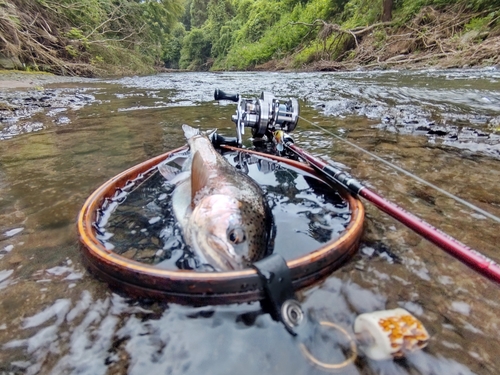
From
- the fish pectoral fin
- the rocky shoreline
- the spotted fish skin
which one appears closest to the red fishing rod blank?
the spotted fish skin

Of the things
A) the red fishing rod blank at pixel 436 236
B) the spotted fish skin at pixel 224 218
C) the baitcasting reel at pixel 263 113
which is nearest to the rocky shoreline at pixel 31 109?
the baitcasting reel at pixel 263 113

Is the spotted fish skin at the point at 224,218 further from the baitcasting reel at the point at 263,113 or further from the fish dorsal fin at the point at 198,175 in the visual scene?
the baitcasting reel at the point at 263,113

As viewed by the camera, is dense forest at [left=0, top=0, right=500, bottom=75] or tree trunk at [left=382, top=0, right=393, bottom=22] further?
tree trunk at [left=382, top=0, right=393, bottom=22]

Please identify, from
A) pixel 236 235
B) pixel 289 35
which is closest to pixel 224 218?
pixel 236 235

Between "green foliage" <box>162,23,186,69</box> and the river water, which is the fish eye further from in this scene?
"green foliage" <box>162,23,186,69</box>

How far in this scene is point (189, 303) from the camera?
1332mm

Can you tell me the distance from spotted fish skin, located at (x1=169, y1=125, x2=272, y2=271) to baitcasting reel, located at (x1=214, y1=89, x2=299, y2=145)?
3.46 ft

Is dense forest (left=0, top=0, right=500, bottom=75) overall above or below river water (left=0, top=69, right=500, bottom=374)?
above

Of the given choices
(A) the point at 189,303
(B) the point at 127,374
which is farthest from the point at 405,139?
(B) the point at 127,374

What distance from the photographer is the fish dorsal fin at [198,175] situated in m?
2.12

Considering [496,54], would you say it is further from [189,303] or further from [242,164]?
[189,303]

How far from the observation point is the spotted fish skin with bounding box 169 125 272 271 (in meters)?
1.49

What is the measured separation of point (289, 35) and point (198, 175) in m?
25.6

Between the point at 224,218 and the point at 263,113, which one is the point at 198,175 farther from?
the point at 263,113
